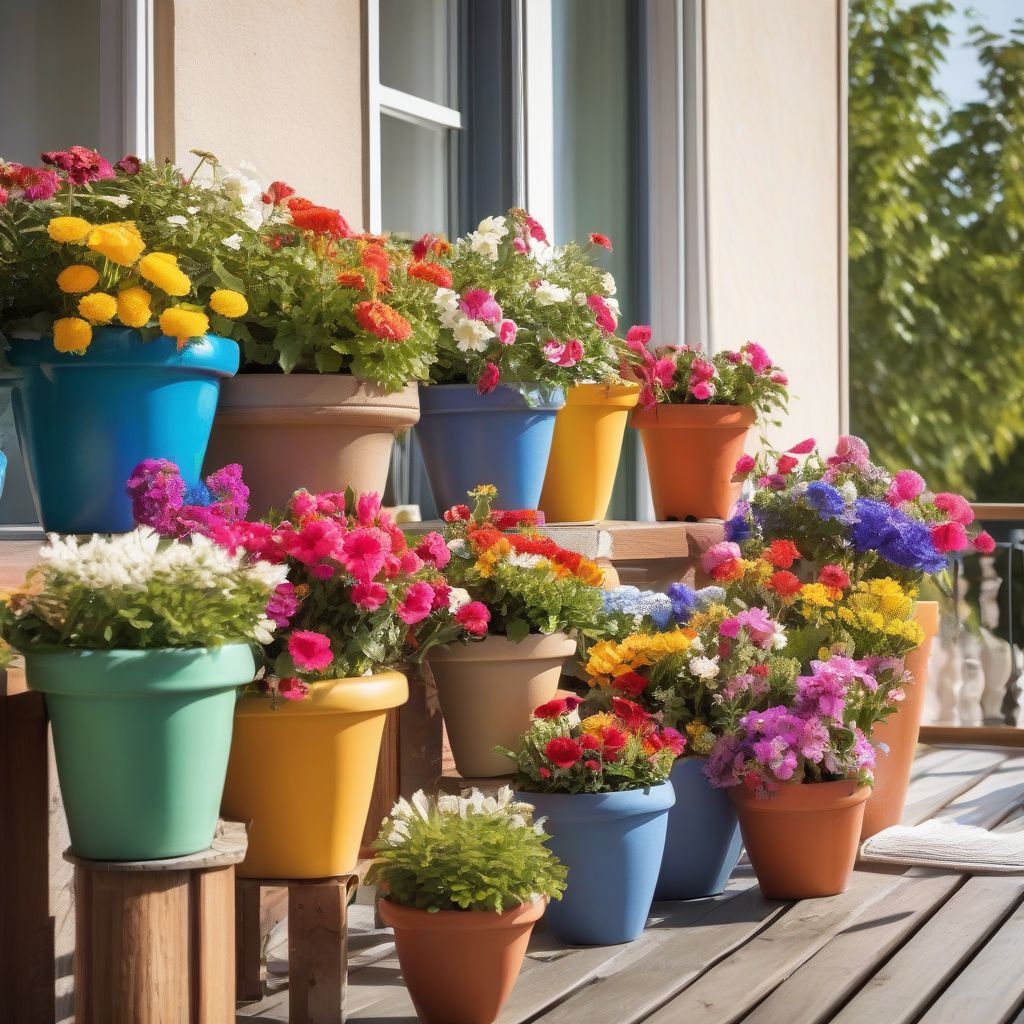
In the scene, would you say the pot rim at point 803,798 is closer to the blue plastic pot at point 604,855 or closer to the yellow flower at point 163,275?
the blue plastic pot at point 604,855

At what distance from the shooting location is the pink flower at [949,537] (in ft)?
10.9

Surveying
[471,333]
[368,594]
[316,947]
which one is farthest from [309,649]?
[471,333]

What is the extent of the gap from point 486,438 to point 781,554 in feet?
2.43

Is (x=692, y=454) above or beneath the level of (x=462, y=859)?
above

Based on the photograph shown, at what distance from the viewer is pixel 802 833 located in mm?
2828

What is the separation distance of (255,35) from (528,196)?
1041 millimetres

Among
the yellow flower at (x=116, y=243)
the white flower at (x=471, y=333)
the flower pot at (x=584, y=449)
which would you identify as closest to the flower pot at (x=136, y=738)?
the yellow flower at (x=116, y=243)

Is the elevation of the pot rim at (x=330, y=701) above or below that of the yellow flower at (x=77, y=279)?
below

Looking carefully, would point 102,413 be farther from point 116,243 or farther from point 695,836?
point 695,836

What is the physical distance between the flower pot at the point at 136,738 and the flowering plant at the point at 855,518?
186 centimetres

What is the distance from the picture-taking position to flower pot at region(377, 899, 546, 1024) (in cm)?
209

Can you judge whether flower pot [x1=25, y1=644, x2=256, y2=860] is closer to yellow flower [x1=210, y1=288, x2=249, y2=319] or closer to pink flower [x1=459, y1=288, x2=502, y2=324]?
yellow flower [x1=210, y1=288, x2=249, y2=319]

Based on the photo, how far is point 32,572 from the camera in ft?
6.01

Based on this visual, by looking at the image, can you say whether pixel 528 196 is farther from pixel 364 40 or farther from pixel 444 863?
pixel 444 863
